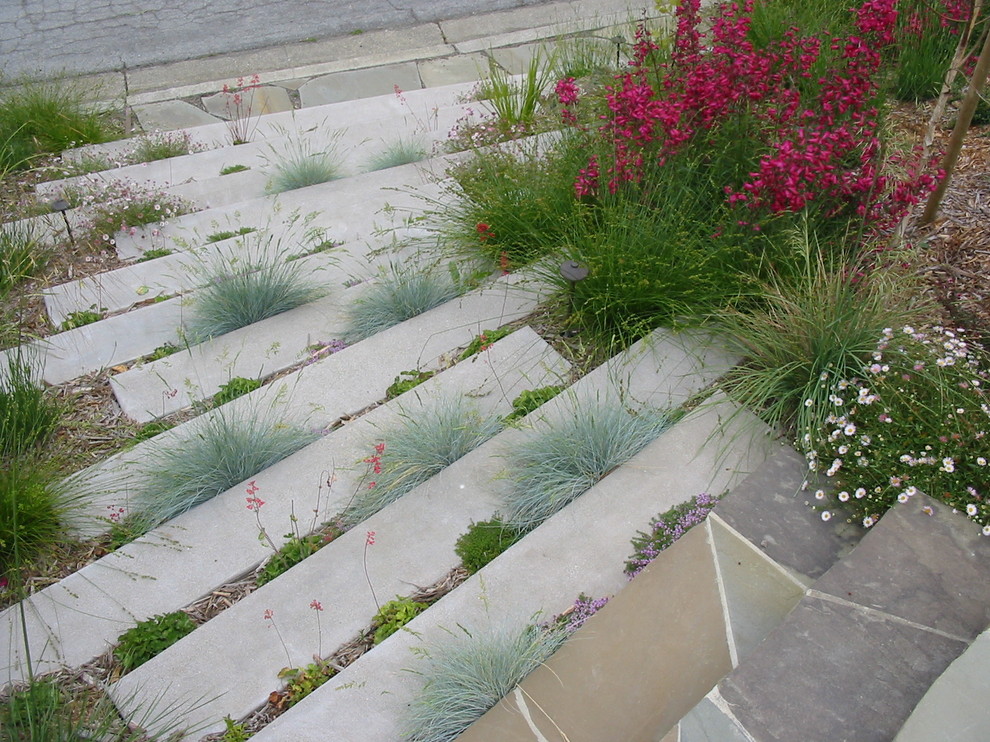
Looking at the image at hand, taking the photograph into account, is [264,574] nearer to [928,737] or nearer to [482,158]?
[928,737]

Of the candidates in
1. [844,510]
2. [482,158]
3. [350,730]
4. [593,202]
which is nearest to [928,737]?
[844,510]

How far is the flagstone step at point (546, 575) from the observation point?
212 cm

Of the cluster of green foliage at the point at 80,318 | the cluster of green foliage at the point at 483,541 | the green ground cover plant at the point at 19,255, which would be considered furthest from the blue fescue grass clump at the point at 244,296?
the cluster of green foliage at the point at 483,541

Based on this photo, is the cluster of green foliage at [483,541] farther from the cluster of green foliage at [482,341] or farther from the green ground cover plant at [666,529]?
the cluster of green foliage at [482,341]

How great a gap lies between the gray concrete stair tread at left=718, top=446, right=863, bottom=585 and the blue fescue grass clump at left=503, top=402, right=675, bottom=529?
42 centimetres

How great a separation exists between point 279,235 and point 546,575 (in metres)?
2.37

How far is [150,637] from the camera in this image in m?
Result: 2.36

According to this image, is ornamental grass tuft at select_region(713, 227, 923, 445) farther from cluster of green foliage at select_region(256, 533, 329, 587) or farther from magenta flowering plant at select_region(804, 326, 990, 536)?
cluster of green foliage at select_region(256, 533, 329, 587)

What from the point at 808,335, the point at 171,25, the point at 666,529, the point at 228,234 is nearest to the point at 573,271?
the point at 808,335

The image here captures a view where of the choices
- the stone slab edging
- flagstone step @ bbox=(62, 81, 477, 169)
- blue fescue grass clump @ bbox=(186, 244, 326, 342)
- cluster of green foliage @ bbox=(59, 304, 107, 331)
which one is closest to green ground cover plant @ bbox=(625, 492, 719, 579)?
blue fescue grass clump @ bbox=(186, 244, 326, 342)

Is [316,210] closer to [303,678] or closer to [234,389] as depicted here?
[234,389]

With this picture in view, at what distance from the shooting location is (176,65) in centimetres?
654

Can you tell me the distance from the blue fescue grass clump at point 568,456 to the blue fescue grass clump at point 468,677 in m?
0.48

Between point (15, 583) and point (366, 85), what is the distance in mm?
4758
